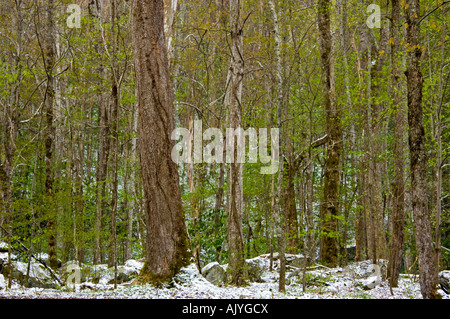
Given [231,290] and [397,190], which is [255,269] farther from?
[397,190]

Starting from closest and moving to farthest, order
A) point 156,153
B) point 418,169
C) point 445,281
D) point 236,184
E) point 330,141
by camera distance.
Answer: point 418,169 → point 156,153 → point 445,281 → point 236,184 → point 330,141

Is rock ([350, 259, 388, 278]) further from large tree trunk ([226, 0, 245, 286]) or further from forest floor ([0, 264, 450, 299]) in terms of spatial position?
large tree trunk ([226, 0, 245, 286])

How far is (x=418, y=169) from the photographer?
526 centimetres

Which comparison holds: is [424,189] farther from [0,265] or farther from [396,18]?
[0,265]

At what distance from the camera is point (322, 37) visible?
1030 centimetres

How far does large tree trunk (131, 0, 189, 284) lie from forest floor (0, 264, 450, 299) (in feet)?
1.16

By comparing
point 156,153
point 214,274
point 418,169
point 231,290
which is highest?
point 156,153

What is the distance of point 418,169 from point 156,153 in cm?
391

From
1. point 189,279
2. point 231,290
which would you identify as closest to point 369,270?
point 231,290

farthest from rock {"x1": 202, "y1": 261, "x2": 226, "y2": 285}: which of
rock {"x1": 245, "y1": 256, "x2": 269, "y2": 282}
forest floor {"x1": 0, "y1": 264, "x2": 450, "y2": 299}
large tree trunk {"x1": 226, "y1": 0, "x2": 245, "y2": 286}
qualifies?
rock {"x1": 245, "y1": 256, "x2": 269, "y2": 282}

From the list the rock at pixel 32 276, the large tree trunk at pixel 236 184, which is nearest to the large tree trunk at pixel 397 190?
the large tree trunk at pixel 236 184

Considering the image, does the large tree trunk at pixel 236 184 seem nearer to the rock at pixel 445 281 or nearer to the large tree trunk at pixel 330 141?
the large tree trunk at pixel 330 141

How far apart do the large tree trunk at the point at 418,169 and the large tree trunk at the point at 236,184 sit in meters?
3.84
